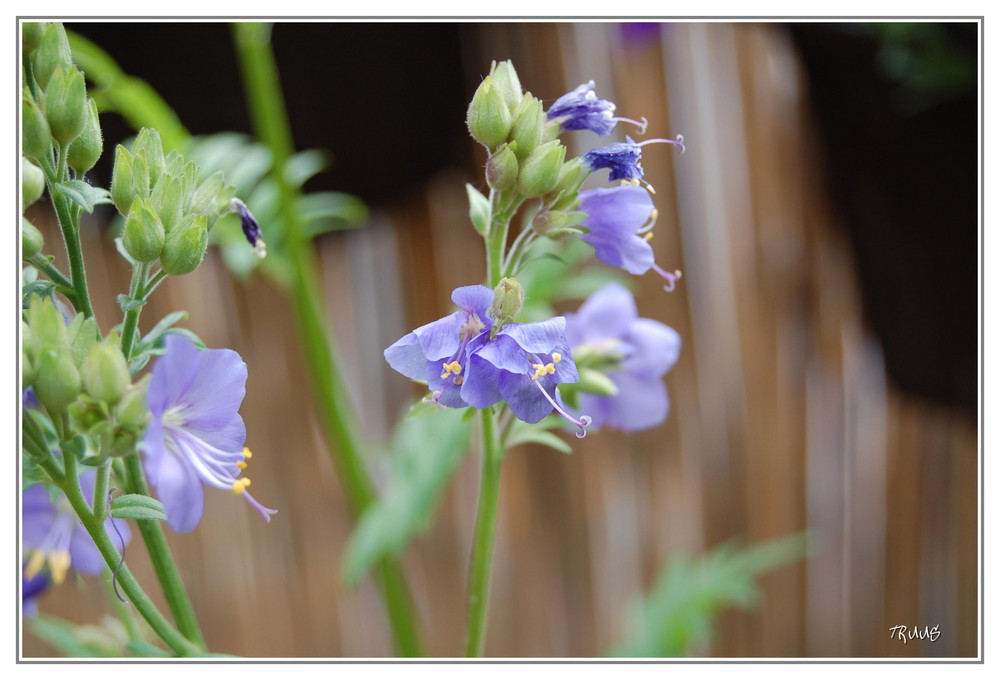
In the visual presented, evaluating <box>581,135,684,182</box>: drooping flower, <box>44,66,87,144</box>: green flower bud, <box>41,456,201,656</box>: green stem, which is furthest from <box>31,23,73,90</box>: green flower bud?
<box>581,135,684,182</box>: drooping flower

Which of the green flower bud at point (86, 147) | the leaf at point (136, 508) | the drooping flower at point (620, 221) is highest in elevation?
the green flower bud at point (86, 147)

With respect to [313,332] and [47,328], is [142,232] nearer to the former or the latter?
[47,328]

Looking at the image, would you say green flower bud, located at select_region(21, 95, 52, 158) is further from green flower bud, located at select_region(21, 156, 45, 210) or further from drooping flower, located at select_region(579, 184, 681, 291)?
drooping flower, located at select_region(579, 184, 681, 291)

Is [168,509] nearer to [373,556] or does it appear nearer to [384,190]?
[373,556]

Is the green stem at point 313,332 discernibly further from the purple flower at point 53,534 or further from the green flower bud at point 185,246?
the green flower bud at point 185,246

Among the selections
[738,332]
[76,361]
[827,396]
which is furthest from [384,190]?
[76,361]

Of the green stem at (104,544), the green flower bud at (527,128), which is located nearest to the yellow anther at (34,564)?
the green stem at (104,544)
